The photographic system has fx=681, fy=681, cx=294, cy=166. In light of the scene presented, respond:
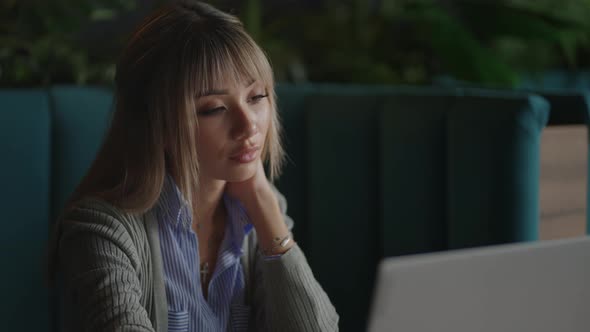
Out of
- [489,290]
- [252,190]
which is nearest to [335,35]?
[252,190]

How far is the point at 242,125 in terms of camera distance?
3.03ft

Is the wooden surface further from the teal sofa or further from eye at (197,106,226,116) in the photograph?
eye at (197,106,226,116)

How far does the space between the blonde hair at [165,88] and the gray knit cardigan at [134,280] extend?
4 cm

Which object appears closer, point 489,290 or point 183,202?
point 489,290

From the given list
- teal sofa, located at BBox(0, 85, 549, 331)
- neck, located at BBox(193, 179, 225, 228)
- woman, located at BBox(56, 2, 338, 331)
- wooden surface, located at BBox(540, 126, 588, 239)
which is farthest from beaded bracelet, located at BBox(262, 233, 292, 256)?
wooden surface, located at BBox(540, 126, 588, 239)

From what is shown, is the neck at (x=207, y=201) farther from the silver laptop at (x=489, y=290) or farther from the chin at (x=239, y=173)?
the silver laptop at (x=489, y=290)

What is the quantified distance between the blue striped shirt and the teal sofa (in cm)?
49

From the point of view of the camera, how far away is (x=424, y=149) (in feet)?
4.61

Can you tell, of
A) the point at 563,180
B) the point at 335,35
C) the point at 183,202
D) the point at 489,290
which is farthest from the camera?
the point at 335,35

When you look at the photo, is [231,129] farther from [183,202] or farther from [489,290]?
[489,290]

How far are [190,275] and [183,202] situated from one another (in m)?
0.11

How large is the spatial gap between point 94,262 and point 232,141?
24 centimetres

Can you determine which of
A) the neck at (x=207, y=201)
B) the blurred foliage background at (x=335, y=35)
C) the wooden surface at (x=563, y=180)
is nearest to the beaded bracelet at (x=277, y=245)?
the neck at (x=207, y=201)

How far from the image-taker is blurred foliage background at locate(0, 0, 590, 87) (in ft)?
5.08
